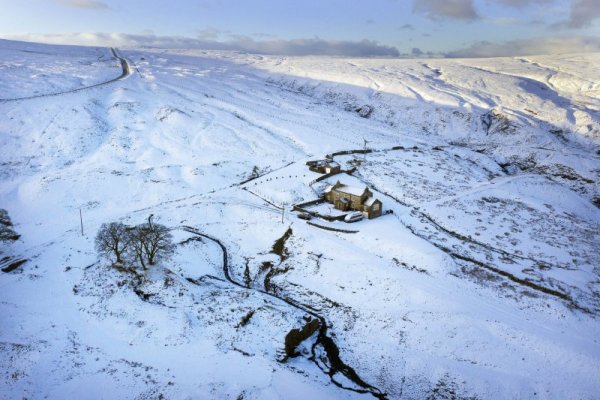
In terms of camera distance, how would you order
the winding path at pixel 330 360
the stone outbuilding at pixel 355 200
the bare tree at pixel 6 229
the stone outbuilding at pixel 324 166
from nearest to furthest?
1. the winding path at pixel 330 360
2. the bare tree at pixel 6 229
3. the stone outbuilding at pixel 355 200
4. the stone outbuilding at pixel 324 166

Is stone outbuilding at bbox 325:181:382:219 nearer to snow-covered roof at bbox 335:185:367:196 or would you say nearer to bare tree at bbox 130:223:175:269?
snow-covered roof at bbox 335:185:367:196

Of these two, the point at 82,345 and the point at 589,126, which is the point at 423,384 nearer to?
the point at 82,345

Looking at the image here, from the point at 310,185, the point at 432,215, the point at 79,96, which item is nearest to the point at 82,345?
the point at 310,185

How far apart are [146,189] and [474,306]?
1771 inches

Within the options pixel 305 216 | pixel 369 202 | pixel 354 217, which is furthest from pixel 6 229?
pixel 369 202

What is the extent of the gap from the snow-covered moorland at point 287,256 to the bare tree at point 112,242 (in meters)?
1.51

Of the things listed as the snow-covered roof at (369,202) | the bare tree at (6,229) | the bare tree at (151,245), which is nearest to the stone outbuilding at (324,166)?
the snow-covered roof at (369,202)

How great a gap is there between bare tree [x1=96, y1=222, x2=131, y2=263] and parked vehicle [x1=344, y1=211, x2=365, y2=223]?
24.1m

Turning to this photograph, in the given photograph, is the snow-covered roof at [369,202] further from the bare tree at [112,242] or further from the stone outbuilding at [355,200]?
the bare tree at [112,242]

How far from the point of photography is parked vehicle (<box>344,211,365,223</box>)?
44.3m

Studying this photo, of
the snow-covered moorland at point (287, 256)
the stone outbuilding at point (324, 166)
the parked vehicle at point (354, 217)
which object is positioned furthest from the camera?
the stone outbuilding at point (324, 166)

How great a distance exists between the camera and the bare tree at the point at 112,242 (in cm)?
3281

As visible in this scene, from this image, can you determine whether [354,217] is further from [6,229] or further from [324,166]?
[6,229]

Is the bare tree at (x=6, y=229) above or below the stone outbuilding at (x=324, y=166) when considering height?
below
